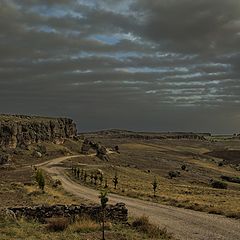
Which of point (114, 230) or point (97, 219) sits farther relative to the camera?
point (97, 219)

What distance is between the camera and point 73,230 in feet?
74.5

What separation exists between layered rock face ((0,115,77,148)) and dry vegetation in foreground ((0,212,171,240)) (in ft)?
352

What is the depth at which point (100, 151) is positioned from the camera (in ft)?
A: 451

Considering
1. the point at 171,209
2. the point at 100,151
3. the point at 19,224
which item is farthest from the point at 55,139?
the point at 19,224

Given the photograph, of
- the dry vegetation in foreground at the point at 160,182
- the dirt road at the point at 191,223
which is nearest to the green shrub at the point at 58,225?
the dirt road at the point at 191,223

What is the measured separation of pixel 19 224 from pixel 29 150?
11013 centimetres

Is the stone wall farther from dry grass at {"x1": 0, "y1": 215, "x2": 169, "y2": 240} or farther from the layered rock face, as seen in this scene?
the layered rock face

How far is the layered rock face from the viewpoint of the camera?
132875 millimetres

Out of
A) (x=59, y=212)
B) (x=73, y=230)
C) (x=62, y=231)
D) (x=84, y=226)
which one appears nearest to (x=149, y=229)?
(x=84, y=226)

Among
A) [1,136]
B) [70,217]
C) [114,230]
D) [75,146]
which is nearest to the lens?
[114,230]

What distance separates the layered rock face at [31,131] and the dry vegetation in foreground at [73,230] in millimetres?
107260

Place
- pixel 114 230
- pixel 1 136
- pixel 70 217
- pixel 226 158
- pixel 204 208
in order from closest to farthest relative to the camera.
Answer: pixel 114 230, pixel 70 217, pixel 204 208, pixel 1 136, pixel 226 158

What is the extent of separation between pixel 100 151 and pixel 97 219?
11135 cm

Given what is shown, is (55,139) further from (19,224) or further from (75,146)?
(19,224)
